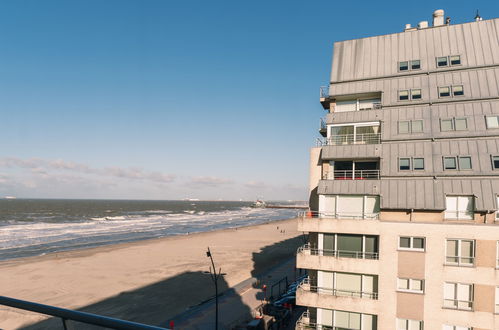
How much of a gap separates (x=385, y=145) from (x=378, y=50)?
341 inches

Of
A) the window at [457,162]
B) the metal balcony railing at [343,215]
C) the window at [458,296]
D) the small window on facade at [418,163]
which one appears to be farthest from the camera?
the metal balcony railing at [343,215]

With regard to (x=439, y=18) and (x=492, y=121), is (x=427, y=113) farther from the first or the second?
(x=439, y=18)

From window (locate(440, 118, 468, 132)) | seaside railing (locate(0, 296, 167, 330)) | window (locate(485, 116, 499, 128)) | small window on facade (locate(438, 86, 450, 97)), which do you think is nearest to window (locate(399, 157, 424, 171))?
window (locate(440, 118, 468, 132))

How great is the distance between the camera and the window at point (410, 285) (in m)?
20.7

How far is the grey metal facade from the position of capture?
21.3m

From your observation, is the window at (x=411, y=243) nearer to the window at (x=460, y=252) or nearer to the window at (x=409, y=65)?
the window at (x=460, y=252)

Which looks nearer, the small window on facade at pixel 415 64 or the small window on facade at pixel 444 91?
the small window on facade at pixel 444 91

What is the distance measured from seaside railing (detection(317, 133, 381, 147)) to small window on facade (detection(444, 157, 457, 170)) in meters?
4.41

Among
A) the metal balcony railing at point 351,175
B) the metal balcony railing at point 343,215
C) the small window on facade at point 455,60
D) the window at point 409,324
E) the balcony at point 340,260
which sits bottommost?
the window at point 409,324

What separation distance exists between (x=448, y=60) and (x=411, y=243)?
13704 mm

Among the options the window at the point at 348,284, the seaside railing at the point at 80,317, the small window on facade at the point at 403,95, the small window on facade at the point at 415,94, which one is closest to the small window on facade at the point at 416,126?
the small window on facade at the point at 415,94

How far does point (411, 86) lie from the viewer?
80.6ft

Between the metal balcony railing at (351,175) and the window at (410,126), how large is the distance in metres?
3.48

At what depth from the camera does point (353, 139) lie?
24984mm
